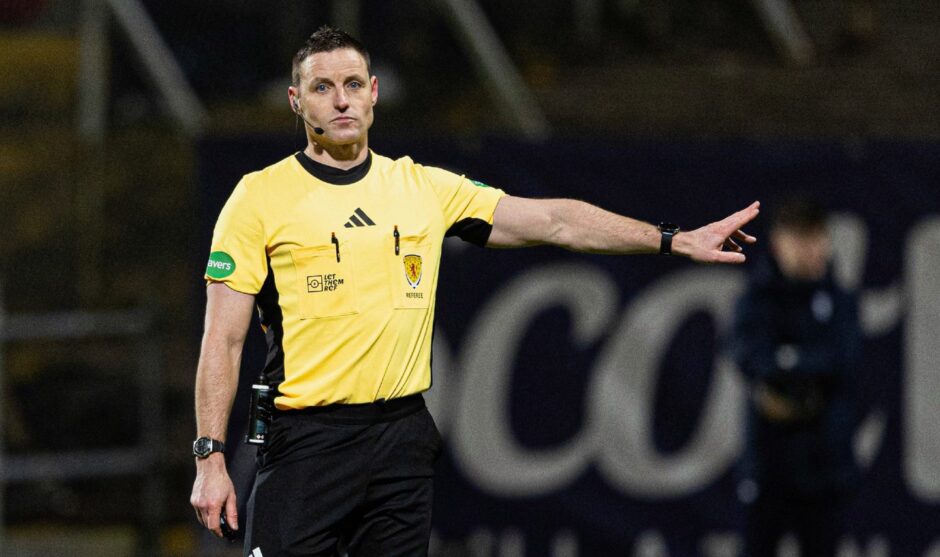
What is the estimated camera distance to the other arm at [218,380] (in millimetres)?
5086

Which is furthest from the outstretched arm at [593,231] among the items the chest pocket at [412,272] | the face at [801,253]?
the face at [801,253]

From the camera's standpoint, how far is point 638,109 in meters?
11.8

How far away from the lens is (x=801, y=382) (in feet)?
25.8

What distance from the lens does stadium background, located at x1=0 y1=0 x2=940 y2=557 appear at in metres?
9.15

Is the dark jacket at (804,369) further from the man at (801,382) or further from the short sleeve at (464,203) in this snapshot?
the short sleeve at (464,203)

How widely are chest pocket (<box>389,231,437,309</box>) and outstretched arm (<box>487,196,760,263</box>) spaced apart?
290 mm

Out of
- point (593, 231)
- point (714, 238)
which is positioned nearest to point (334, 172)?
point (593, 231)

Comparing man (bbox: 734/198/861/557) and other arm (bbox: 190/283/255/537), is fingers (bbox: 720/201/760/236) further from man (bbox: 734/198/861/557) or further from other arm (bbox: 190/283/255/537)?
man (bbox: 734/198/861/557)

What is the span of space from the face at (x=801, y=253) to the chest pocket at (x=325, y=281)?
3.20 metres

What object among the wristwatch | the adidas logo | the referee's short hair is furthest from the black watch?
the wristwatch

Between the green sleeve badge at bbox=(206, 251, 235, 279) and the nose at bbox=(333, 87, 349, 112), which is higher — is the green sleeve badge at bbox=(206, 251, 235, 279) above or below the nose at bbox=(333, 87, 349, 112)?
below

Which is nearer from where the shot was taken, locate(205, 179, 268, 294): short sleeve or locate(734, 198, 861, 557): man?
locate(205, 179, 268, 294): short sleeve

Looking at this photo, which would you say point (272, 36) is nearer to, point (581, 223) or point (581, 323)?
point (581, 323)

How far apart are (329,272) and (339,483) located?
65 centimetres
